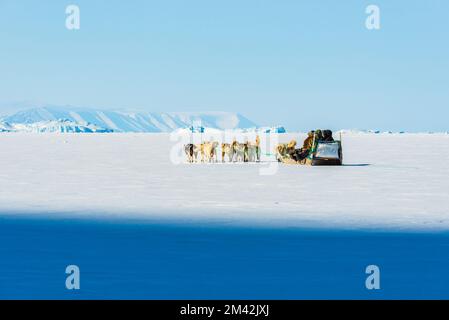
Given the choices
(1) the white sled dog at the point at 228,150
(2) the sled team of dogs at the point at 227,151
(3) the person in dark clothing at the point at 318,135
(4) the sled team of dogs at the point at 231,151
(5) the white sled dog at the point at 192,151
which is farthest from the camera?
(1) the white sled dog at the point at 228,150

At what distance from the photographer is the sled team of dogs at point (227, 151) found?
1276 inches

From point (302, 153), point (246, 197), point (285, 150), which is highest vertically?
point (285, 150)

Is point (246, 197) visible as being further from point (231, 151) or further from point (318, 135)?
point (231, 151)

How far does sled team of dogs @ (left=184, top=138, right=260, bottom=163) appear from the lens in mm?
32406

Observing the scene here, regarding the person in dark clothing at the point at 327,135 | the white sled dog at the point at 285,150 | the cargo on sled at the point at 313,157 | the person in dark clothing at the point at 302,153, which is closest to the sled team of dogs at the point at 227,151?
the white sled dog at the point at 285,150

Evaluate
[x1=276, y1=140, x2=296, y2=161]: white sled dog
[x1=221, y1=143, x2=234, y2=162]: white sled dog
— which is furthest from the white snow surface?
[x1=221, y1=143, x2=234, y2=162]: white sled dog

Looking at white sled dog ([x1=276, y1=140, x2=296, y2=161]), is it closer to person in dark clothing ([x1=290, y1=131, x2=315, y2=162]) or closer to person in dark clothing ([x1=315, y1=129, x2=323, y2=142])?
person in dark clothing ([x1=290, y1=131, x2=315, y2=162])

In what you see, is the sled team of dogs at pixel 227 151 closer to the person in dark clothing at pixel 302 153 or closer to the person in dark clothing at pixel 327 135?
the person in dark clothing at pixel 302 153

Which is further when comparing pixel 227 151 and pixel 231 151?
pixel 227 151

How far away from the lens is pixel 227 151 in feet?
111

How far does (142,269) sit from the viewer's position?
7.99 metres

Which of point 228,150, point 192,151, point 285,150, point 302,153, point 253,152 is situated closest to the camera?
point 302,153

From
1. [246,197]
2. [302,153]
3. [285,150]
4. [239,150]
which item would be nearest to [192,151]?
[239,150]

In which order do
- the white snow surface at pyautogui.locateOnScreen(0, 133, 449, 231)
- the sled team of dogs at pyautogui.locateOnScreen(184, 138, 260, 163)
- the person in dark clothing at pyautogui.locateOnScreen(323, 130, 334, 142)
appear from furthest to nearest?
the sled team of dogs at pyautogui.locateOnScreen(184, 138, 260, 163)
the person in dark clothing at pyautogui.locateOnScreen(323, 130, 334, 142)
the white snow surface at pyautogui.locateOnScreen(0, 133, 449, 231)
